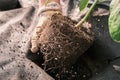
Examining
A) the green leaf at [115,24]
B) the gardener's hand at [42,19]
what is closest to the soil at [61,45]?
the gardener's hand at [42,19]

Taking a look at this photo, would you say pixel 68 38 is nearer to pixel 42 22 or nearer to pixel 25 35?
pixel 42 22

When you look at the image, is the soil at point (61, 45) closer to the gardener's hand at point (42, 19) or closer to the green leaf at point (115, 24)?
the gardener's hand at point (42, 19)

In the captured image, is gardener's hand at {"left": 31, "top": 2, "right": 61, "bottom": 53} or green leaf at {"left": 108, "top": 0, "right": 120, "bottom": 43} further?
gardener's hand at {"left": 31, "top": 2, "right": 61, "bottom": 53}

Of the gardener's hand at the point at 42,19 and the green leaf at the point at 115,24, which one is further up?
Answer: the green leaf at the point at 115,24

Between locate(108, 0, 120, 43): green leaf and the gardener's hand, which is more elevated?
locate(108, 0, 120, 43): green leaf

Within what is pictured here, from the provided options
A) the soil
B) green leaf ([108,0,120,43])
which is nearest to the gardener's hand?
the soil

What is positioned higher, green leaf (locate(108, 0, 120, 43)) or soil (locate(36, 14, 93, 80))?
green leaf (locate(108, 0, 120, 43))

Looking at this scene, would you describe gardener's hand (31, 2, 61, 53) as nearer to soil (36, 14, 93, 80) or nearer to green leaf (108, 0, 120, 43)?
soil (36, 14, 93, 80)
